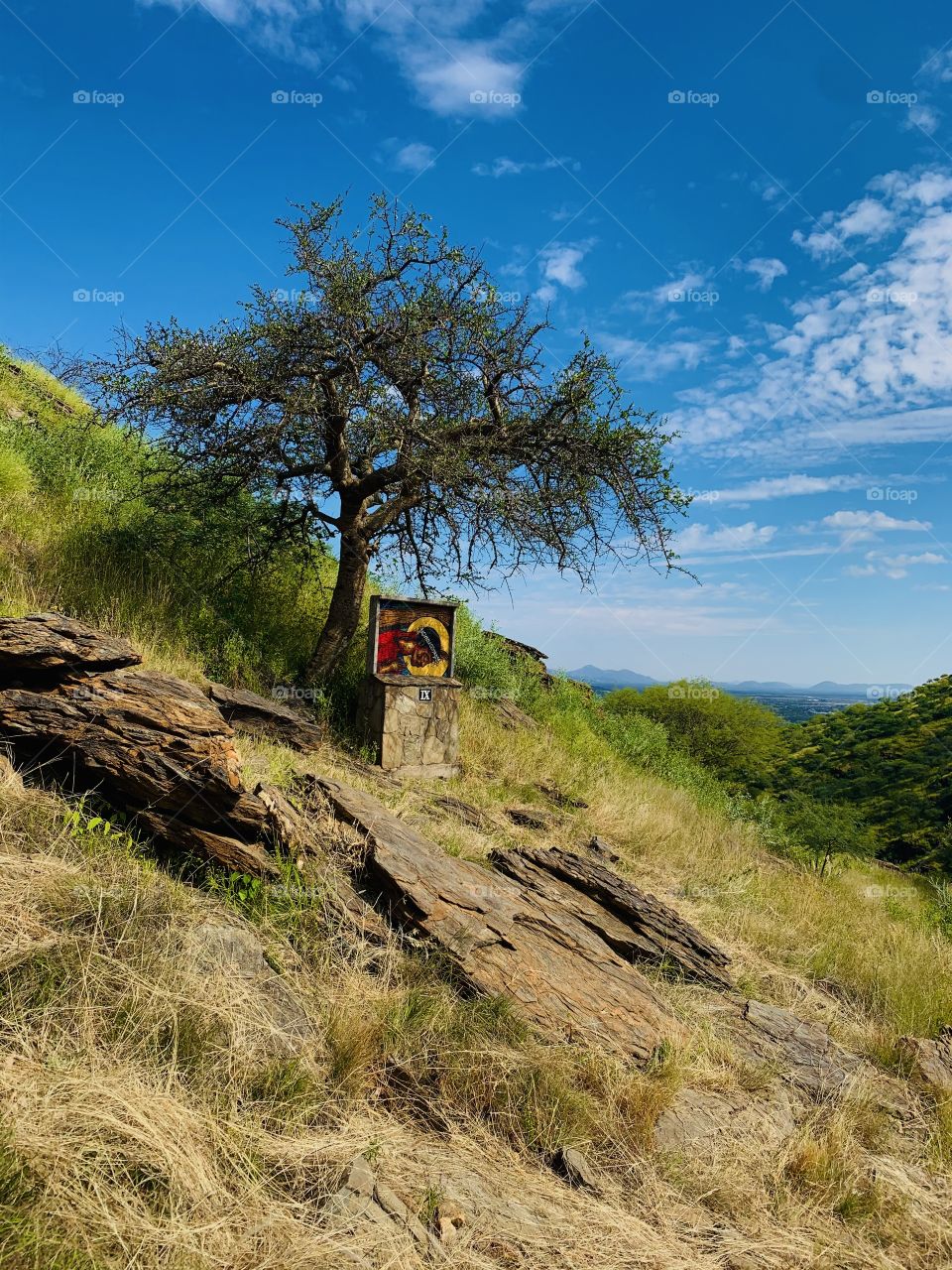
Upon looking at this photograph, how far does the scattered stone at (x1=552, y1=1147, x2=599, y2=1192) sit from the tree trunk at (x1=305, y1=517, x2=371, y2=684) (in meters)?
7.92

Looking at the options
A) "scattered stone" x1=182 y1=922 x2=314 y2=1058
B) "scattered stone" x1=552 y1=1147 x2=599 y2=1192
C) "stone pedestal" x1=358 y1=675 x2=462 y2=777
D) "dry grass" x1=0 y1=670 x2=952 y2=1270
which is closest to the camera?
"dry grass" x1=0 y1=670 x2=952 y2=1270

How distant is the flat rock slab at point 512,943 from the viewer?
407 cm

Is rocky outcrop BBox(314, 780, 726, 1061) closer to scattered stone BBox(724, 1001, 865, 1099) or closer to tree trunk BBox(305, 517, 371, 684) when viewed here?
scattered stone BBox(724, 1001, 865, 1099)

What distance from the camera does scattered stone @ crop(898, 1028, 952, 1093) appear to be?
473cm

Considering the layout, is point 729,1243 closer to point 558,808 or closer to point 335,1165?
point 335,1165

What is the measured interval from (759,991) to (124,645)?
600 cm

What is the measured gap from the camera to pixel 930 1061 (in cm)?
499

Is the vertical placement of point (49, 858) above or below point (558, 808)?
above

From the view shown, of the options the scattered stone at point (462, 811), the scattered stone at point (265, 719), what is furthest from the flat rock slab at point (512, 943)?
the scattered stone at point (265, 719)

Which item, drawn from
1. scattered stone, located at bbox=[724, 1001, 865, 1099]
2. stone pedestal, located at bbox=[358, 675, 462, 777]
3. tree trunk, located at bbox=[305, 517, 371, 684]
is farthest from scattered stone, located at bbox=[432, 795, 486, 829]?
scattered stone, located at bbox=[724, 1001, 865, 1099]

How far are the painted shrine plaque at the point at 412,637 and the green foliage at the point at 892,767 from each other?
16.2 meters

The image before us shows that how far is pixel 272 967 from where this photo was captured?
11.9 feet

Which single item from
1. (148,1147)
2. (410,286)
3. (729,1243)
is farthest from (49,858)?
(410,286)

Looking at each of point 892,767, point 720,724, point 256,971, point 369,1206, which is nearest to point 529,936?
point 256,971
